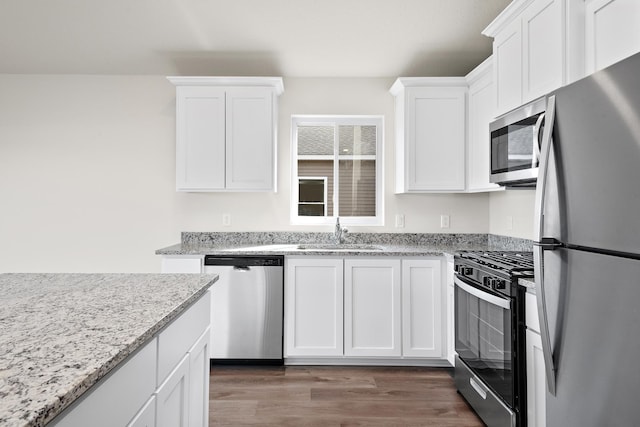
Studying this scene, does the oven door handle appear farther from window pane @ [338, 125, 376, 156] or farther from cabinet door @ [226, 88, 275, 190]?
cabinet door @ [226, 88, 275, 190]

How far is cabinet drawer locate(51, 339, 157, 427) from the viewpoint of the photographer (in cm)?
67

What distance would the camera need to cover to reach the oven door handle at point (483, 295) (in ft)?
6.11

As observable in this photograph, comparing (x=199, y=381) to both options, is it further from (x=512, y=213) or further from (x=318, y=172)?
(x=512, y=213)

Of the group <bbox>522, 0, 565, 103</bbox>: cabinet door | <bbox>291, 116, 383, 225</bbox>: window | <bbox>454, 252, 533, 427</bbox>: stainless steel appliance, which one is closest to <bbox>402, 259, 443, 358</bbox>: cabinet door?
<bbox>454, 252, 533, 427</bbox>: stainless steel appliance

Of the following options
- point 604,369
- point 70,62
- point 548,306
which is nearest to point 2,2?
point 70,62

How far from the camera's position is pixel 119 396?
824 mm

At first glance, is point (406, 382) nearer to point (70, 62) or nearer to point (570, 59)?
point (570, 59)

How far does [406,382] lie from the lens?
106 inches

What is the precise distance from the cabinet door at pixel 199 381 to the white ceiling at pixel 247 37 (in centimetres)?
209

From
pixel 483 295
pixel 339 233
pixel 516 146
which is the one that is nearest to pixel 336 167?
pixel 339 233

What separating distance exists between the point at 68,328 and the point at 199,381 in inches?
27.9

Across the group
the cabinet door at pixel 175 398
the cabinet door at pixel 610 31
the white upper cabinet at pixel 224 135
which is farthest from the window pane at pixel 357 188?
the cabinet door at pixel 175 398

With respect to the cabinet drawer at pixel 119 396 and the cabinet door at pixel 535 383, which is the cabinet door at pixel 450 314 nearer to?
the cabinet door at pixel 535 383

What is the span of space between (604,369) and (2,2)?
374 cm
